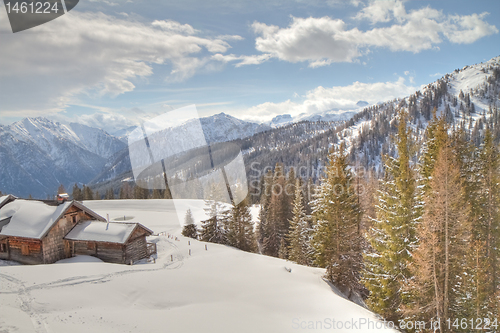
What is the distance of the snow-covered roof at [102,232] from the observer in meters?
22.5

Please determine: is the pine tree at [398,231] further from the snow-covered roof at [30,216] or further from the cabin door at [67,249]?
the snow-covered roof at [30,216]

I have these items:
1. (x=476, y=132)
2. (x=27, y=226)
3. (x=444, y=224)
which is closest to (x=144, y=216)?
(x=27, y=226)

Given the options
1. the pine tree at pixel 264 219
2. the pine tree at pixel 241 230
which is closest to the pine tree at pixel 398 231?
the pine tree at pixel 241 230

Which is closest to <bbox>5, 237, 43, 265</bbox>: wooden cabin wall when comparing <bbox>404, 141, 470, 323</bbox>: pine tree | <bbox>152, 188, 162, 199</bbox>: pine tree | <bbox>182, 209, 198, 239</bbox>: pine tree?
<bbox>182, 209, 198, 239</bbox>: pine tree

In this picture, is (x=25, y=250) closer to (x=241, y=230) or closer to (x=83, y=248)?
(x=83, y=248)

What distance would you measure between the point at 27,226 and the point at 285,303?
21449 mm

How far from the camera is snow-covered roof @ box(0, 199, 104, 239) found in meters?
20.9

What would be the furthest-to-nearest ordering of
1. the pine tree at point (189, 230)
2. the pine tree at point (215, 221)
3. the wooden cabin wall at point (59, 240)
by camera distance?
the pine tree at point (189, 230), the pine tree at point (215, 221), the wooden cabin wall at point (59, 240)

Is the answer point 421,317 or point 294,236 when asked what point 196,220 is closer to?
point 294,236

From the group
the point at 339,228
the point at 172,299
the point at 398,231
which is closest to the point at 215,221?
the point at 339,228

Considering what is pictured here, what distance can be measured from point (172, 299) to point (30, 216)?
17.0 meters

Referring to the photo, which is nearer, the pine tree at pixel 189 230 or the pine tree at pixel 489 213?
the pine tree at pixel 489 213

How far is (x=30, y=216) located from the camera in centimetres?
2208

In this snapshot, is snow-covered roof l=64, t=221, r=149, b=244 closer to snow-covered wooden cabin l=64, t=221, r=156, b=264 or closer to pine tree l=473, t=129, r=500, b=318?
snow-covered wooden cabin l=64, t=221, r=156, b=264
